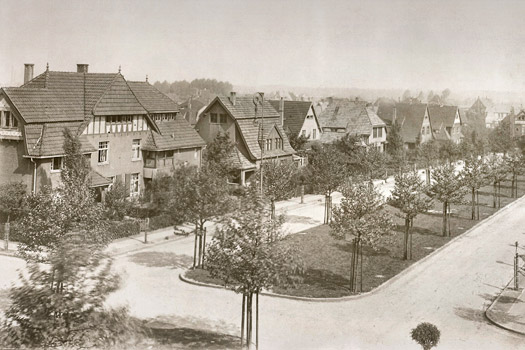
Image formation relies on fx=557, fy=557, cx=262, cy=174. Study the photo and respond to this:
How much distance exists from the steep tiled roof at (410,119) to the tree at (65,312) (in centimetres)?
7994

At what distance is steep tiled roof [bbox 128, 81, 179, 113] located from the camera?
1890 inches

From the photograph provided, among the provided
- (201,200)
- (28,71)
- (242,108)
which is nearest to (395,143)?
(242,108)

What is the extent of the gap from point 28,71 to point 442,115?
3017 inches

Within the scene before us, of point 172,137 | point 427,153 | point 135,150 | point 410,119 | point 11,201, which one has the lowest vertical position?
point 11,201

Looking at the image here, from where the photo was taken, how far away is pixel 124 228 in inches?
1391

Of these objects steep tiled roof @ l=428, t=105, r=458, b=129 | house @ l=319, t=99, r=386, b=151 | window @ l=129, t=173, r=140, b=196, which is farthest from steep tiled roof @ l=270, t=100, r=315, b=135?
steep tiled roof @ l=428, t=105, r=458, b=129

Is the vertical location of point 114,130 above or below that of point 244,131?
below

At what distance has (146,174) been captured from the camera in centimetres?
4516

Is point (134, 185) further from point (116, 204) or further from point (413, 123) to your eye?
point (413, 123)

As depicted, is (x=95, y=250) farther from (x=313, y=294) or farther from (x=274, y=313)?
(x=313, y=294)

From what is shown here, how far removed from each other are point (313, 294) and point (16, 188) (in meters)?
21.3

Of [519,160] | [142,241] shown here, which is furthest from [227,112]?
[519,160]

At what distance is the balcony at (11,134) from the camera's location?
120 feet

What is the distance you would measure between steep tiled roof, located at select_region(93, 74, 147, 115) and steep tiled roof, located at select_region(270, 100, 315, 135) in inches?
1070
